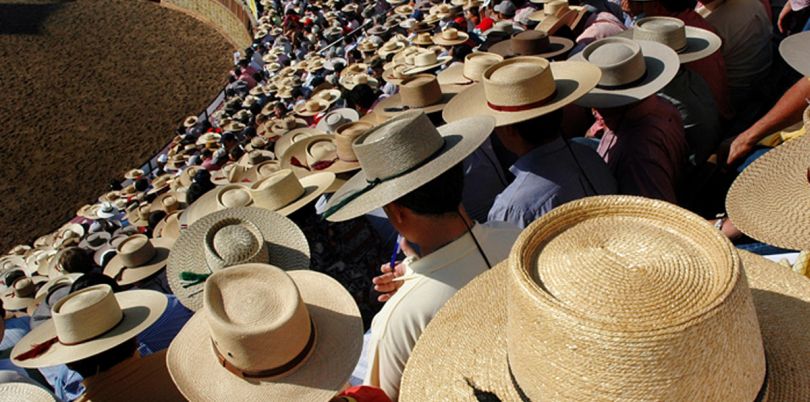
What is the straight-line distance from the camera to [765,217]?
2.46 metres

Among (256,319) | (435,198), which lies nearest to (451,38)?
(435,198)

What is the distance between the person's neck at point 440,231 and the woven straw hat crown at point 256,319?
0.59m

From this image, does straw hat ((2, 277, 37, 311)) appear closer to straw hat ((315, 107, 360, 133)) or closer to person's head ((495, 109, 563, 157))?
straw hat ((315, 107, 360, 133))

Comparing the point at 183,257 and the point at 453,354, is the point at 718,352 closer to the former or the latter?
the point at 453,354

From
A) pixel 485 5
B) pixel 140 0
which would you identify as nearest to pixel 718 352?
pixel 485 5

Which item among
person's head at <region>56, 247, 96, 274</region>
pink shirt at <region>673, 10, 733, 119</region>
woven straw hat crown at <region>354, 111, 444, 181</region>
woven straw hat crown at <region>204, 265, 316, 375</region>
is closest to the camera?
woven straw hat crown at <region>204, 265, 316, 375</region>

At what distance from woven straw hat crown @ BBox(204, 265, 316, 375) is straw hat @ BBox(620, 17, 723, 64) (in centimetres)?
336

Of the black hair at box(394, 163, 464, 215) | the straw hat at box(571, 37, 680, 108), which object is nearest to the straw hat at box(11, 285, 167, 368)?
→ the black hair at box(394, 163, 464, 215)

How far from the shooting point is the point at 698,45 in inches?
198

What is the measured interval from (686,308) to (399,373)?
1.59m

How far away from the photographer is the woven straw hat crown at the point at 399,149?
3.09 metres

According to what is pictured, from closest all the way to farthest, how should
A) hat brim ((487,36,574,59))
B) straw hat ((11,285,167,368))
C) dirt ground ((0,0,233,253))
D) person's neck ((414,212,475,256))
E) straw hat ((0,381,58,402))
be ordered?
1. person's neck ((414,212,475,256))
2. straw hat ((0,381,58,402))
3. straw hat ((11,285,167,368))
4. hat brim ((487,36,574,59))
5. dirt ground ((0,0,233,253))

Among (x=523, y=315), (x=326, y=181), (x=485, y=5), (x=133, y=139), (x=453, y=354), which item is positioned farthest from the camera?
(x=133, y=139)

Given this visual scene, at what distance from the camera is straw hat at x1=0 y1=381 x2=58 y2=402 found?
3287 millimetres
